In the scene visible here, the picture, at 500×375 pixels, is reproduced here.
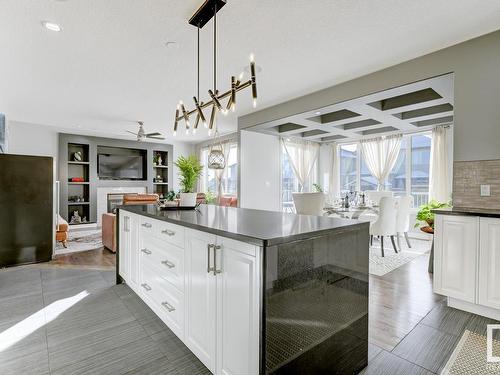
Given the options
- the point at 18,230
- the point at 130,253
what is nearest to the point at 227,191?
the point at 18,230

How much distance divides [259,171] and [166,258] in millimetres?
4585

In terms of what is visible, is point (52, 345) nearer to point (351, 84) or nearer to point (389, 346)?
point (389, 346)

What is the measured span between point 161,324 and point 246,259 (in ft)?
4.75

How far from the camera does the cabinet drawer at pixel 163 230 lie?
1.83m

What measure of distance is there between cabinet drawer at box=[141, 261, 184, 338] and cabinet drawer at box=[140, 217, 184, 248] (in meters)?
0.30

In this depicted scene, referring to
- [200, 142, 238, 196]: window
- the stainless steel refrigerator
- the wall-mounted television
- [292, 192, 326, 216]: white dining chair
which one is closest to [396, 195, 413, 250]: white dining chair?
[292, 192, 326, 216]: white dining chair

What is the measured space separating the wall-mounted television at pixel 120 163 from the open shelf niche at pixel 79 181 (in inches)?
14.1

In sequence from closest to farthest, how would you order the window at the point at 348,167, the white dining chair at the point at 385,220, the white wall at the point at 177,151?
the white dining chair at the point at 385,220 < the window at the point at 348,167 < the white wall at the point at 177,151

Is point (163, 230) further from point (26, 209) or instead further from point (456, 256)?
point (26, 209)

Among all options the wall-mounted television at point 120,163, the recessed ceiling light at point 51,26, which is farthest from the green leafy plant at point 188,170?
the wall-mounted television at point 120,163

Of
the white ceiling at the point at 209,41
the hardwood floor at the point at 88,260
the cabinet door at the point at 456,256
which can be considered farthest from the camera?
the hardwood floor at the point at 88,260

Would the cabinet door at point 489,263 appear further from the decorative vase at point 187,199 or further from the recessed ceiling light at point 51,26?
the recessed ceiling light at point 51,26

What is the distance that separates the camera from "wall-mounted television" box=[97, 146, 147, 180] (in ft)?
26.5

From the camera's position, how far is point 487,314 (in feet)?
7.70
